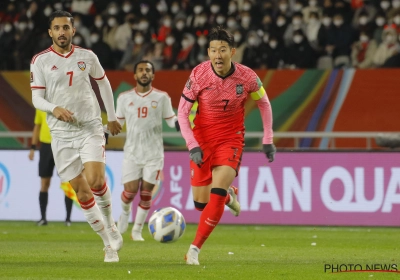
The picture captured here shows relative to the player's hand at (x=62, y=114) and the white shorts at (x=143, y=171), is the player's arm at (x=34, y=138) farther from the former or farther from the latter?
the player's hand at (x=62, y=114)

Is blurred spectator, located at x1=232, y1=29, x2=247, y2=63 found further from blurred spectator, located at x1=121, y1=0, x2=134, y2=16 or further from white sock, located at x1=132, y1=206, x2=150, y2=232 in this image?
white sock, located at x1=132, y1=206, x2=150, y2=232

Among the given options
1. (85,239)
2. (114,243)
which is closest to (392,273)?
(114,243)

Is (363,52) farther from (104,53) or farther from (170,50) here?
(104,53)

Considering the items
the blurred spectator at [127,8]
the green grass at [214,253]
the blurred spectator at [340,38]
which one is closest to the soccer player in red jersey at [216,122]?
the green grass at [214,253]

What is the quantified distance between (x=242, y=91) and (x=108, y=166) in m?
7.24

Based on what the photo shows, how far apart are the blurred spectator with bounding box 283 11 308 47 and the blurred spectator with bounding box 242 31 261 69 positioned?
1.98 ft

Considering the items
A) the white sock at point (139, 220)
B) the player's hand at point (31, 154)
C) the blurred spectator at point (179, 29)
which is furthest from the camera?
the blurred spectator at point (179, 29)

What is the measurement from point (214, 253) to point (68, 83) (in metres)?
2.88

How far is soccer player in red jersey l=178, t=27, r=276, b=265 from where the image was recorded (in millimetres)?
9570

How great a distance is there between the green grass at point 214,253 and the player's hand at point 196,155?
1053 mm

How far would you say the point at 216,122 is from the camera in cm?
1000

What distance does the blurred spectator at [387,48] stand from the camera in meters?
19.2

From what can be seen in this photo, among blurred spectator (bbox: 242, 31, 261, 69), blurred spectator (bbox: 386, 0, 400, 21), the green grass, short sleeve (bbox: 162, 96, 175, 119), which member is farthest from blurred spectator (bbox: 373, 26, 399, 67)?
short sleeve (bbox: 162, 96, 175, 119)

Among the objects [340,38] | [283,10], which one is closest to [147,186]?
[340,38]
